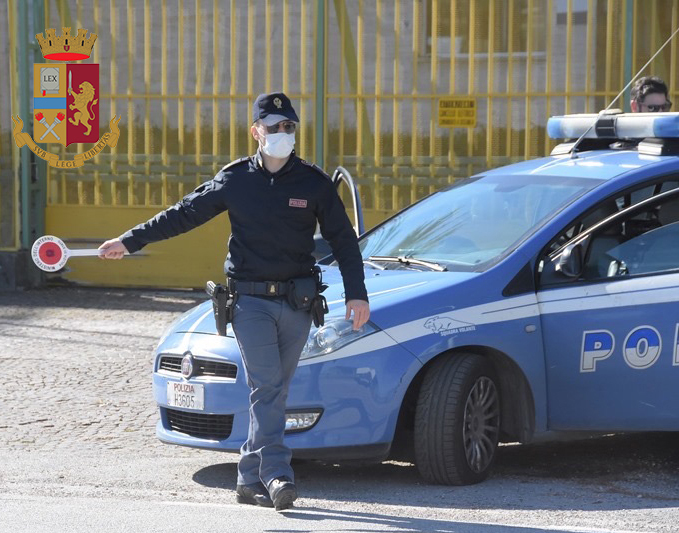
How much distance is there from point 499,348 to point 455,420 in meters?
0.40

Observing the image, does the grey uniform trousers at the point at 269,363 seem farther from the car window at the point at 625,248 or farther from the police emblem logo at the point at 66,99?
the police emblem logo at the point at 66,99

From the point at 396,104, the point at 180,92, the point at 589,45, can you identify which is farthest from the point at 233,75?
the point at 589,45

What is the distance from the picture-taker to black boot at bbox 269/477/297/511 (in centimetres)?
553

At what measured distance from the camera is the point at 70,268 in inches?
527

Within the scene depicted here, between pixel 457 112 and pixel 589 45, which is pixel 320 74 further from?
pixel 589 45

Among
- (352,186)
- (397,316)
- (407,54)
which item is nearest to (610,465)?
(397,316)

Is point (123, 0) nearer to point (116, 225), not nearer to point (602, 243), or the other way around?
point (116, 225)

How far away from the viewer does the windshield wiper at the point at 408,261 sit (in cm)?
639

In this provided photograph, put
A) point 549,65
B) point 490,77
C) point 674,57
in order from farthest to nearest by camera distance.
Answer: point 490,77
point 549,65
point 674,57

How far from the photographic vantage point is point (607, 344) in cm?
618

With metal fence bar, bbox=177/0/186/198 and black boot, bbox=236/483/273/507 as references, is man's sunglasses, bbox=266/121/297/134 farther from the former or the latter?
metal fence bar, bbox=177/0/186/198

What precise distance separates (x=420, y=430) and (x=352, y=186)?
1.93 meters

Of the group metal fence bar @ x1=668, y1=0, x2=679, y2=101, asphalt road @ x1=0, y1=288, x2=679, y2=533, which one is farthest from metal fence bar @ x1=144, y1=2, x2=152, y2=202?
metal fence bar @ x1=668, y1=0, x2=679, y2=101

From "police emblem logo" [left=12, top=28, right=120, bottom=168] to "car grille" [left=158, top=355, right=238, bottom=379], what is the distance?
24.2ft
